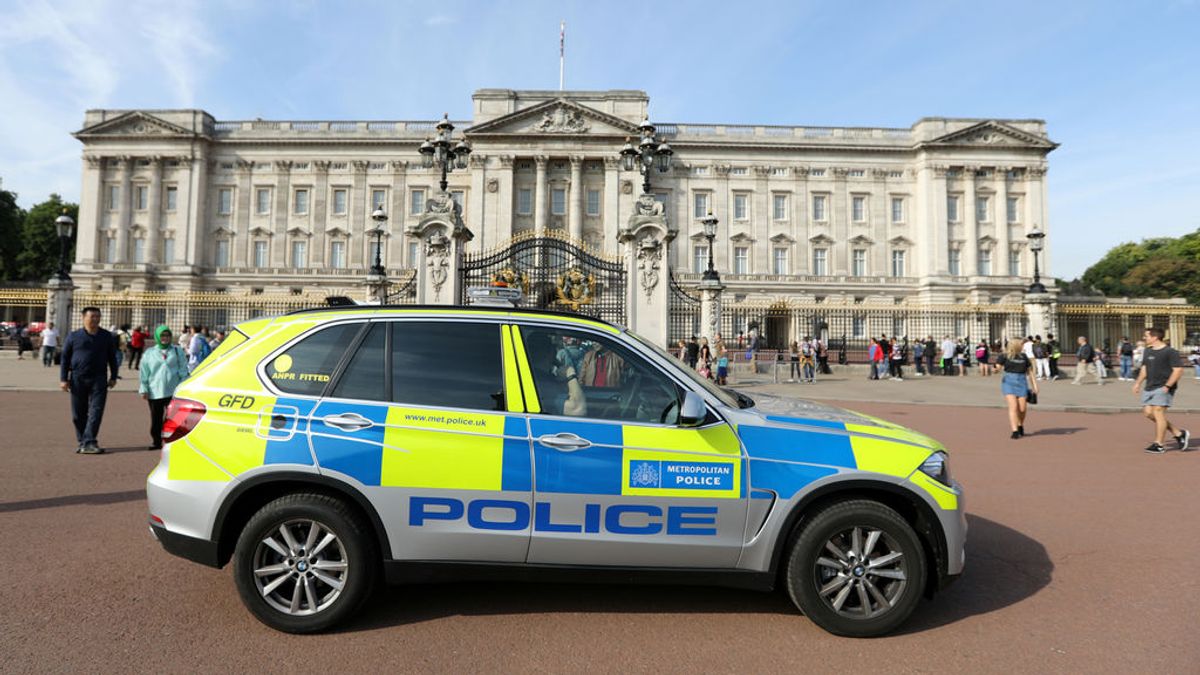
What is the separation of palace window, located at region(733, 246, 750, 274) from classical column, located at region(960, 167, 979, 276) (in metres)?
17.9

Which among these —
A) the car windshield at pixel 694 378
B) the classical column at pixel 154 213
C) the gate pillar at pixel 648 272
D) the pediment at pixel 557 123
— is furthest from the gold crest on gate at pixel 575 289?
the classical column at pixel 154 213

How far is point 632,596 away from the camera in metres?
3.71

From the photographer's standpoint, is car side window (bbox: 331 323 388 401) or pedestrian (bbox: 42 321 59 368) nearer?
car side window (bbox: 331 323 388 401)

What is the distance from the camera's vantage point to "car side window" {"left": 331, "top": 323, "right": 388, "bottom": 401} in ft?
10.8

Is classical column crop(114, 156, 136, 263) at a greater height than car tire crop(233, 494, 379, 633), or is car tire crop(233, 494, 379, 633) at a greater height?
classical column crop(114, 156, 136, 263)

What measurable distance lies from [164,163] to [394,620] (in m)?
61.4

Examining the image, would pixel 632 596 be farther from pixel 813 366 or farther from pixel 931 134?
pixel 931 134

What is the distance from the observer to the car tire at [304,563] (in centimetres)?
313

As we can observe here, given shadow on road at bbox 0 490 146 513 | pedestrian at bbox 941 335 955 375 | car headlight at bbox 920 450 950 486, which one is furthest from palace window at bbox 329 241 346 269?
car headlight at bbox 920 450 950 486

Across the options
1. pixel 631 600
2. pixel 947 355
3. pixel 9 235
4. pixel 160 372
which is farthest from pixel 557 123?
pixel 9 235

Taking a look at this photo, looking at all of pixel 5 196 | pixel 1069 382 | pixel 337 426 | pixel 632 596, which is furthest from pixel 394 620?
pixel 5 196

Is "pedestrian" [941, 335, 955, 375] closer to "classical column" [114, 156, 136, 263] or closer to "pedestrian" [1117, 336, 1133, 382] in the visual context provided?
"pedestrian" [1117, 336, 1133, 382]

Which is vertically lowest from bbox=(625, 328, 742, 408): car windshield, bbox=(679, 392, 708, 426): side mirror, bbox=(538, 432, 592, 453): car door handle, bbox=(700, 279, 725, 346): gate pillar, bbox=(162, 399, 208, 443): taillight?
bbox=(538, 432, 592, 453): car door handle

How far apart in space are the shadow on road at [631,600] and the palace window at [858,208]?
52.8 metres
